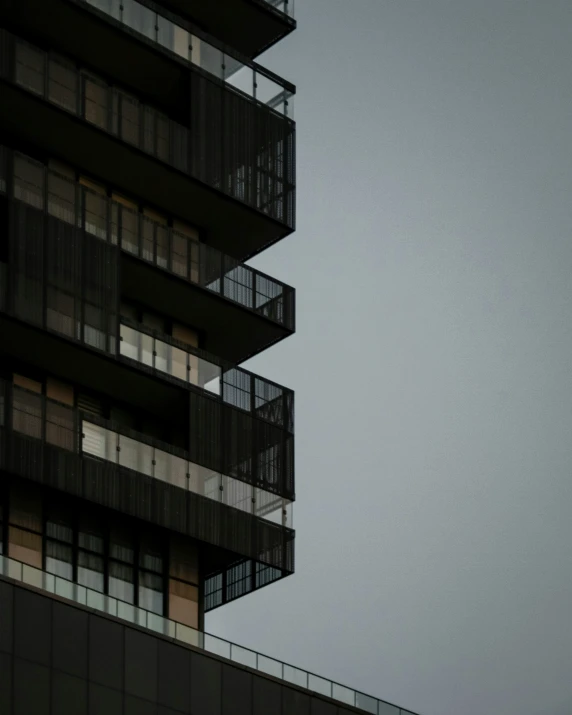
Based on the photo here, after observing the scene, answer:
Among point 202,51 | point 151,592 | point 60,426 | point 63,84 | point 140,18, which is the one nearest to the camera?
point 60,426

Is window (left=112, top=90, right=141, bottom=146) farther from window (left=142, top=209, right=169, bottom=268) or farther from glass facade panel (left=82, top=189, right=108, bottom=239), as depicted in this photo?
window (left=142, top=209, right=169, bottom=268)

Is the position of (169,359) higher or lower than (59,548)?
higher

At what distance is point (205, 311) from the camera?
226 ft

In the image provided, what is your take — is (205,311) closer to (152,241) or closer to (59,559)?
(152,241)

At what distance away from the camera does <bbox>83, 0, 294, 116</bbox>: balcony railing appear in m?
68.5

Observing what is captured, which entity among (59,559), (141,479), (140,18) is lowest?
(59,559)

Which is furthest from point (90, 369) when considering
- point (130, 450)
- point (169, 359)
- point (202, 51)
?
point (202, 51)

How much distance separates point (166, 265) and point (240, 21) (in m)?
11.1

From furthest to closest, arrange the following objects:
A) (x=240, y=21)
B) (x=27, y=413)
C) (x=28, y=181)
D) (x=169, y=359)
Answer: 1. (x=240, y=21)
2. (x=169, y=359)
3. (x=28, y=181)
4. (x=27, y=413)

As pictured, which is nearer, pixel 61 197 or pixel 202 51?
pixel 61 197

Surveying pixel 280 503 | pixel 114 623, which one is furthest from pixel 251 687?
pixel 280 503

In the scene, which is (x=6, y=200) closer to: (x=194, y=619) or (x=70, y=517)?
(x=70, y=517)

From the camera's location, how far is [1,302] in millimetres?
60719

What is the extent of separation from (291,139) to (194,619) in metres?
17.8
